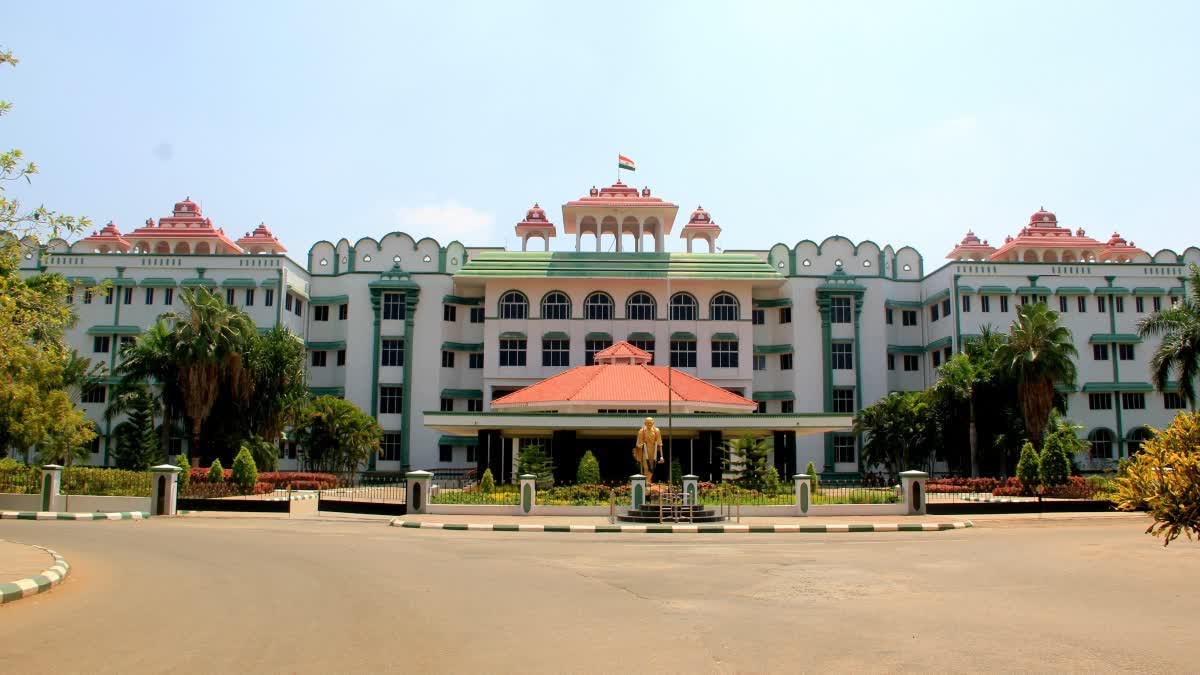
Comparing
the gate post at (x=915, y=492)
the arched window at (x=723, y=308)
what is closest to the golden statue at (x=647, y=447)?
the gate post at (x=915, y=492)

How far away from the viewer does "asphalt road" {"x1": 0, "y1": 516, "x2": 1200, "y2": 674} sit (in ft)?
27.9

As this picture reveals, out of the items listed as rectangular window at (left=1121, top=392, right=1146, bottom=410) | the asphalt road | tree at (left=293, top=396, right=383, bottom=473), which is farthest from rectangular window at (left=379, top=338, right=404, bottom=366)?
rectangular window at (left=1121, top=392, right=1146, bottom=410)

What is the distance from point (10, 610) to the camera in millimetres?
11219

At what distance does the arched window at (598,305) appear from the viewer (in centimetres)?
5559

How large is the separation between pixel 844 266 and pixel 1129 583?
46032mm

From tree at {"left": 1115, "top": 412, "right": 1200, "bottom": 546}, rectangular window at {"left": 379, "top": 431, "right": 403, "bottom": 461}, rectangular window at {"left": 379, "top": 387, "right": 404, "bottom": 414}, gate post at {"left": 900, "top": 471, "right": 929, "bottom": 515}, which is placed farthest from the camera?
rectangular window at {"left": 379, "top": 387, "right": 404, "bottom": 414}

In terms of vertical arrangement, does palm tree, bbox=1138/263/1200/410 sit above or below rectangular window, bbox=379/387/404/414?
above

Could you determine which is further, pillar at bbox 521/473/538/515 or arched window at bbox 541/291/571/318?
arched window at bbox 541/291/571/318

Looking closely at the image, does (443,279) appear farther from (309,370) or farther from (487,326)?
(309,370)

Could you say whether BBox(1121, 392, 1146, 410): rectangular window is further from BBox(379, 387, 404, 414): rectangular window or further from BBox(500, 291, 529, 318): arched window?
BBox(379, 387, 404, 414): rectangular window

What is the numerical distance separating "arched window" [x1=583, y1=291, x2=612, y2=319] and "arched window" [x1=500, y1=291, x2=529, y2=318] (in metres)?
3.45

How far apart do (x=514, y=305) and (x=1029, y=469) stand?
97.6 feet

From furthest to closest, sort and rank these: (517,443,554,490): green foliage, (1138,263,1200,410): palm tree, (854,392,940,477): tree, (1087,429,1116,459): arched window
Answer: (1087,429,1116,459): arched window → (854,392,940,477): tree → (1138,263,1200,410): palm tree → (517,443,554,490): green foliage

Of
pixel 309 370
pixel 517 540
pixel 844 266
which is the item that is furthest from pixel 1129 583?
pixel 309 370
